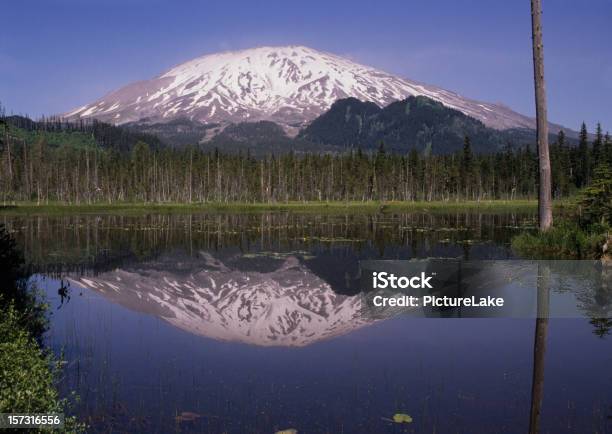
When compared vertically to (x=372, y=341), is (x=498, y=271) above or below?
above

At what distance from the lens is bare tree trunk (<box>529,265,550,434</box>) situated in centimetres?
895

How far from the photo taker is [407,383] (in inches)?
422

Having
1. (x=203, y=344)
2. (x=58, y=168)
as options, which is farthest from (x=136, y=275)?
(x=58, y=168)

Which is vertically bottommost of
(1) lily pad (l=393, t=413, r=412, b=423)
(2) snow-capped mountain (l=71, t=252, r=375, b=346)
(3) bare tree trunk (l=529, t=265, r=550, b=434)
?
(2) snow-capped mountain (l=71, t=252, r=375, b=346)

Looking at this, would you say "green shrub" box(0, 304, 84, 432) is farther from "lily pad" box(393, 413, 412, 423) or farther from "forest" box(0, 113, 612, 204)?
"forest" box(0, 113, 612, 204)

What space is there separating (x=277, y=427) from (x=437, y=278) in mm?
10712

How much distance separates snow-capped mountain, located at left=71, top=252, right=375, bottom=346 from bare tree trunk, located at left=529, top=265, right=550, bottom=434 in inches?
168

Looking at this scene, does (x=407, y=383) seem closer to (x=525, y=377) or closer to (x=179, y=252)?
(x=525, y=377)

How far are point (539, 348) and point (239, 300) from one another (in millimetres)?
10695

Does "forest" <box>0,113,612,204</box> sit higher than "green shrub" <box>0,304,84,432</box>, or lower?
higher

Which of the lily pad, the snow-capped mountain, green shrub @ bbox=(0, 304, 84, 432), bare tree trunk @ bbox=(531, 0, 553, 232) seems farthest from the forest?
green shrub @ bbox=(0, 304, 84, 432)

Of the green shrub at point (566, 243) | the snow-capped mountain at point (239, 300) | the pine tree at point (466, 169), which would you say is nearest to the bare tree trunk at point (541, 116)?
the green shrub at point (566, 243)

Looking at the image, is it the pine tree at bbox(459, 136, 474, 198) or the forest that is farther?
the forest

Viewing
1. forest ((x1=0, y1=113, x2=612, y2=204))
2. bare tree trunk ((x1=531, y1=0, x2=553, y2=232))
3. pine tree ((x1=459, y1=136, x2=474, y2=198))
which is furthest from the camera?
forest ((x1=0, y1=113, x2=612, y2=204))
